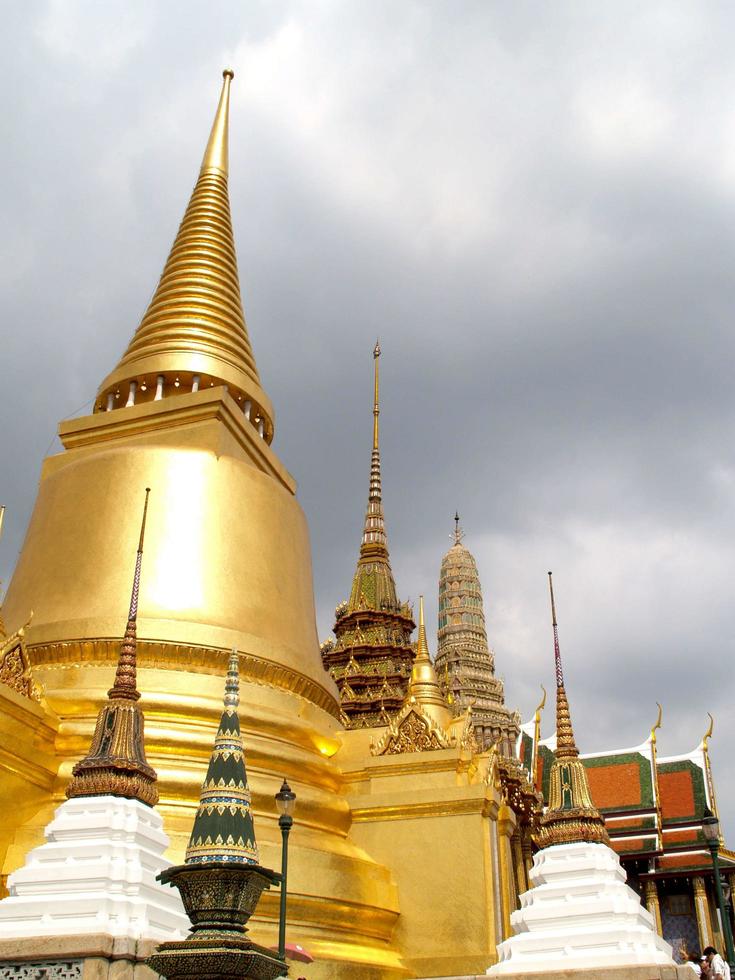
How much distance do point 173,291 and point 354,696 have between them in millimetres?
12445

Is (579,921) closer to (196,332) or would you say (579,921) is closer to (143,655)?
(143,655)

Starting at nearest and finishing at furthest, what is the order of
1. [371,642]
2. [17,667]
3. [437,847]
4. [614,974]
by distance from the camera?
[614,974]
[17,667]
[437,847]
[371,642]

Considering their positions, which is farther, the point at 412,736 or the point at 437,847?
the point at 412,736

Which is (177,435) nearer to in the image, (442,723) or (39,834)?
(442,723)

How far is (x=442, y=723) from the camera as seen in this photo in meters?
13.0

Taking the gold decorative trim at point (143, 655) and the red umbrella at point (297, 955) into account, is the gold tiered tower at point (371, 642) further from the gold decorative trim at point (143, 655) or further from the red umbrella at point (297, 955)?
the red umbrella at point (297, 955)

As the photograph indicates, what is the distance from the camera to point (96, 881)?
22.0ft

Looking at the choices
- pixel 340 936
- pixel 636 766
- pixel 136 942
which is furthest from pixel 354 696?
pixel 136 942

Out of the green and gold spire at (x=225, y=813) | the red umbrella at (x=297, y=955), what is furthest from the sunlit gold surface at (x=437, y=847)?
the green and gold spire at (x=225, y=813)

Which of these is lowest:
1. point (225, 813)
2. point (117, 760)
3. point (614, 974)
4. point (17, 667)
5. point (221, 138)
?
point (614, 974)

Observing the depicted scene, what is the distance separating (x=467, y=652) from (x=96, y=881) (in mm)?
28774

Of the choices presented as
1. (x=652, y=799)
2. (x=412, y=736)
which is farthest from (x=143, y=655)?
(x=652, y=799)

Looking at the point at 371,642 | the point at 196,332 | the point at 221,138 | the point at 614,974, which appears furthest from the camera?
the point at 371,642

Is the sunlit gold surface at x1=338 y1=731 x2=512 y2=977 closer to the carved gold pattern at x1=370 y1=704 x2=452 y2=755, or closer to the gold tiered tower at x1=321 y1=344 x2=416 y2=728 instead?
the carved gold pattern at x1=370 y1=704 x2=452 y2=755
